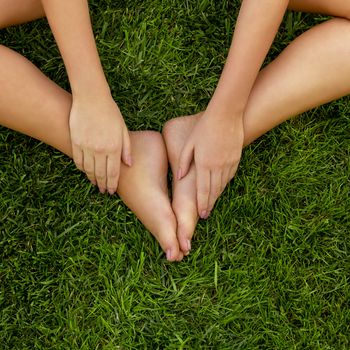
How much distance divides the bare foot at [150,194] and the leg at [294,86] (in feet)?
0.10

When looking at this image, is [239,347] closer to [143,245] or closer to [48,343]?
[143,245]

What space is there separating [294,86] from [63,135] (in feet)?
1.97

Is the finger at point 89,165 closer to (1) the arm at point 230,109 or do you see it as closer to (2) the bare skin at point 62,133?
(2) the bare skin at point 62,133

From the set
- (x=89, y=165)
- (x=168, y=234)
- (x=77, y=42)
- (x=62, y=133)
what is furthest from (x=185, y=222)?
(x=77, y=42)

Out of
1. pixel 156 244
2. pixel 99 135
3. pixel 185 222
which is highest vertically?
pixel 99 135

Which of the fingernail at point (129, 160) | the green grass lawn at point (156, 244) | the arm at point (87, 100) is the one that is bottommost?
the green grass lawn at point (156, 244)

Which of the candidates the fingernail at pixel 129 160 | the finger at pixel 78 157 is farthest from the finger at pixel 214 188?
the finger at pixel 78 157

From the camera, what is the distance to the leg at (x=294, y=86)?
1764mm

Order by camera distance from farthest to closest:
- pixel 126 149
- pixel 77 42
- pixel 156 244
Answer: pixel 156 244 → pixel 126 149 → pixel 77 42

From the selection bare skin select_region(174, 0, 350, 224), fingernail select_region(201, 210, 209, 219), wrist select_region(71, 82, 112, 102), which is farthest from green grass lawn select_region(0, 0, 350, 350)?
wrist select_region(71, 82, 112, 102)

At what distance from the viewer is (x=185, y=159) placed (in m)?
1.81

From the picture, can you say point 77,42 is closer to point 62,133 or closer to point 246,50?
point 62,133

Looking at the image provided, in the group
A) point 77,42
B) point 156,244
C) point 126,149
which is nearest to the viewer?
point 77,42

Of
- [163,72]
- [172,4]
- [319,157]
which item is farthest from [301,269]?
[172,4]
